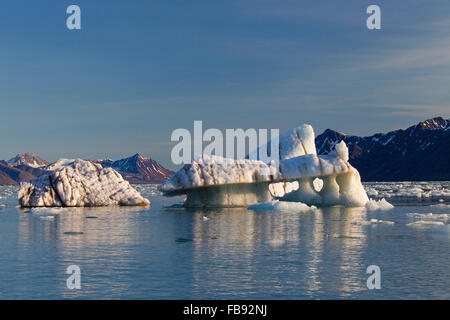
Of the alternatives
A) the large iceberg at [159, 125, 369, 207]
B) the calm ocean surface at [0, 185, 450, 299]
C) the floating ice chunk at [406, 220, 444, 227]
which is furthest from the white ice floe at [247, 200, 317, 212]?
the floating ice chunk at [406, 220, 444, 227]

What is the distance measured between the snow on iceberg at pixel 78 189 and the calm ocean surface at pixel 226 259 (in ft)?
45.5

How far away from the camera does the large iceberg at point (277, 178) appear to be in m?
35.1

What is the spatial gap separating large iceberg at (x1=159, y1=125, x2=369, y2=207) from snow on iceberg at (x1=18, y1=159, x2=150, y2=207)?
22.6 ft

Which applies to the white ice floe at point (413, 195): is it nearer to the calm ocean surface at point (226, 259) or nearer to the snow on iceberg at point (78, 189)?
the snow on iceberg at point (78, 189)

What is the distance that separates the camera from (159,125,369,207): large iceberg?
35125 mm

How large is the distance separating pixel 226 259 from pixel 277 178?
1968cm

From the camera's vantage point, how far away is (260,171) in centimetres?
3559

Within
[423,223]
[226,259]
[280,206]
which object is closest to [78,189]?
[280,206]

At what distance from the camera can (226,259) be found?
16328 millimetres

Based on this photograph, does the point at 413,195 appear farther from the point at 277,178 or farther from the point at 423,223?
the point at 423,223

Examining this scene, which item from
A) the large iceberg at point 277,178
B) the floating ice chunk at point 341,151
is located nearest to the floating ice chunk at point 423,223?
the large iceberg at point 277,178

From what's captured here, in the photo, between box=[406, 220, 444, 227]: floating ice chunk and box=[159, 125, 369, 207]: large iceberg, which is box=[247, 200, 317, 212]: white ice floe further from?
box=[406, 220, 444, 227]: floating ice chunk
